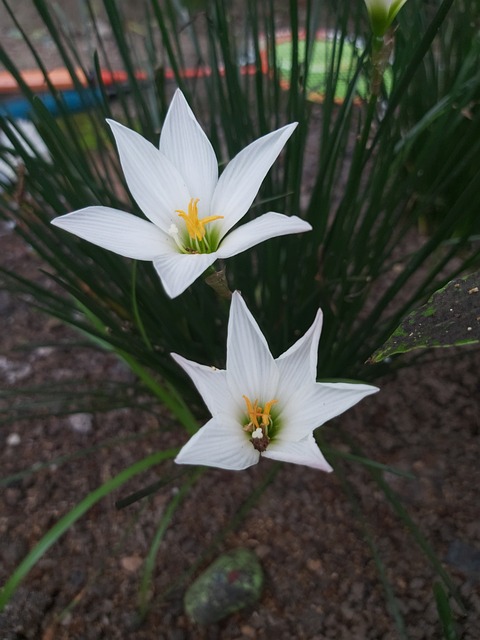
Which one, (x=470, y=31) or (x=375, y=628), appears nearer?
(x=375, y=628)

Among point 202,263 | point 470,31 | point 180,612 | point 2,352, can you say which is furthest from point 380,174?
point 2,352

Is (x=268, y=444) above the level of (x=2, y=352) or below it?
above

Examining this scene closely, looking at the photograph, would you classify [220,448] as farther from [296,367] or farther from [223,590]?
[223,590]

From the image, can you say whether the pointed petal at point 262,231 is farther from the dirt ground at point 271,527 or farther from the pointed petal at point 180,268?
the dirt ground at point 271,527

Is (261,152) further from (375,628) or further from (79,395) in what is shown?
(375,628)

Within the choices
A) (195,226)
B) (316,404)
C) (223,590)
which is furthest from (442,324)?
(223,590)

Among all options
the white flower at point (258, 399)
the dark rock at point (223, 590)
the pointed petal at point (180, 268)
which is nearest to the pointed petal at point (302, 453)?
the white flower at point (258, 399)
